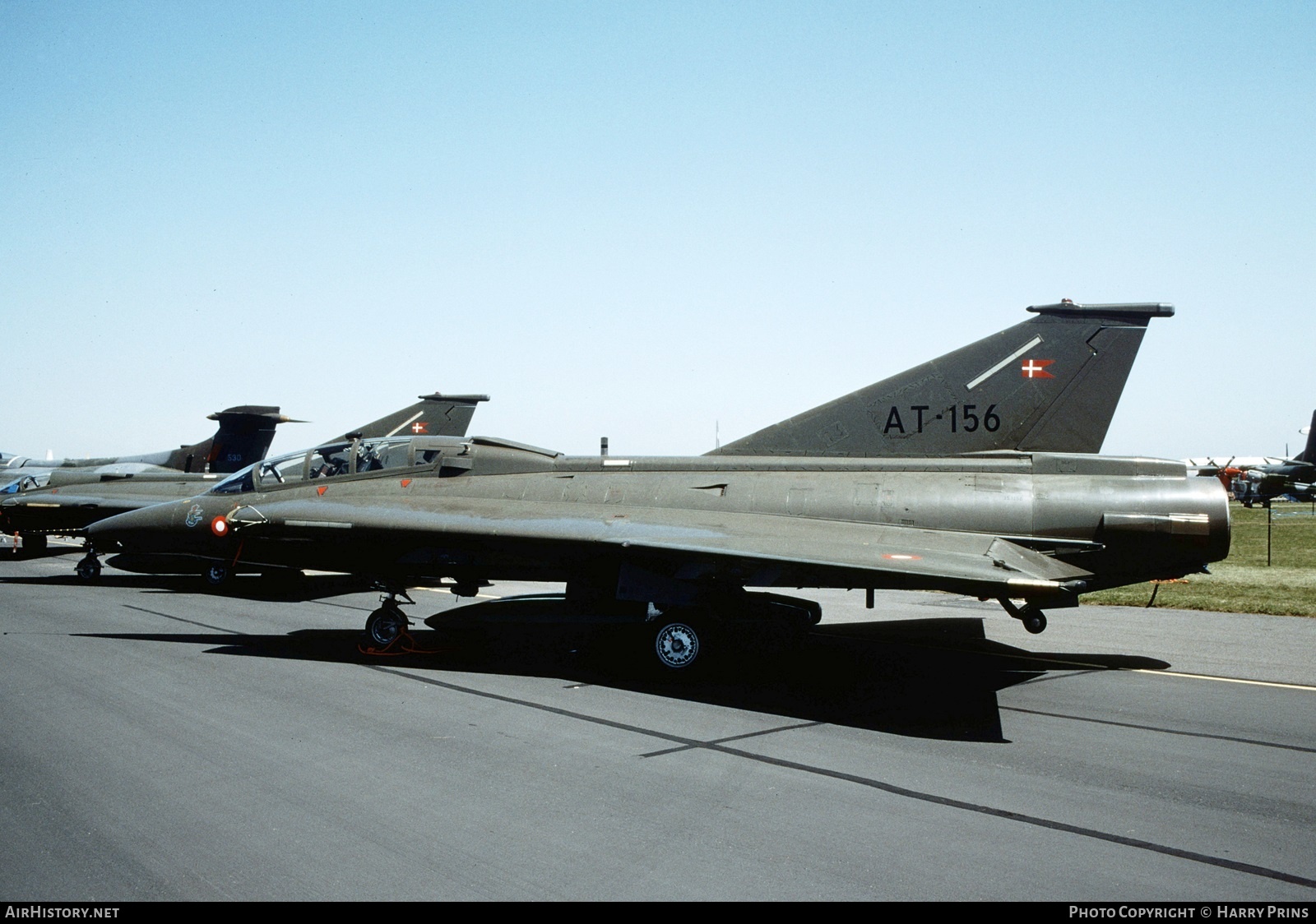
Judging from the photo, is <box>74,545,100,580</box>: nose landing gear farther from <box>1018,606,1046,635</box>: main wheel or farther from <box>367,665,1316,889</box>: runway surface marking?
<box>1018,606,1046,635</box>: main wheel

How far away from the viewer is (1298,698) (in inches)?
353

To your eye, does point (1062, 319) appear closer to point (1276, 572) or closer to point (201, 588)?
point (1276, 572)

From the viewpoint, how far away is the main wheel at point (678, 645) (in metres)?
10.1

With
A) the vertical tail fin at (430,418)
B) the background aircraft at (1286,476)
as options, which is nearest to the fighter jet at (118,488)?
the vertical tail fin at (430,418)

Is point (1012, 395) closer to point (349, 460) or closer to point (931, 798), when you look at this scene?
point (931, 798)

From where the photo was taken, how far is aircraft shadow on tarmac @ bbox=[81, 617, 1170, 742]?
861cm

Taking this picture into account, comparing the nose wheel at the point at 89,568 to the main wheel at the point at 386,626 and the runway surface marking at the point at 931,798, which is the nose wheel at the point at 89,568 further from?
the runway surface marking at the point at 931,798

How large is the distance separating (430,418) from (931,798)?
18.3 m

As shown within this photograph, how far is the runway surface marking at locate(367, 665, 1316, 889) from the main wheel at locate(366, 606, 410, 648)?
290cm

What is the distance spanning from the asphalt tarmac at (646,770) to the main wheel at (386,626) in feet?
1.50

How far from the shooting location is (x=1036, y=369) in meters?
11.7

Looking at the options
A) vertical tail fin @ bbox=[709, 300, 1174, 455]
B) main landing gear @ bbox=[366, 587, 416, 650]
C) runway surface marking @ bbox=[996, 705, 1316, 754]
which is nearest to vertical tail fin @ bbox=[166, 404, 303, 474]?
main landing gear @ bbox=[366, 587, 416, 650]

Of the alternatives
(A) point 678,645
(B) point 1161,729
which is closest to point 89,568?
(A) point 678,645
